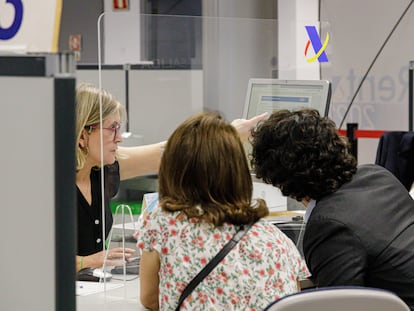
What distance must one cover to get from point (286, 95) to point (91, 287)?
924 millimetres

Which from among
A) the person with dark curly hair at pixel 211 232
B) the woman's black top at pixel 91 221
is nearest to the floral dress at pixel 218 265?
the person with dark curly hair at pixel 211 232

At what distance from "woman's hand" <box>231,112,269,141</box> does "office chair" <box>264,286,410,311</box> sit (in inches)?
42.1

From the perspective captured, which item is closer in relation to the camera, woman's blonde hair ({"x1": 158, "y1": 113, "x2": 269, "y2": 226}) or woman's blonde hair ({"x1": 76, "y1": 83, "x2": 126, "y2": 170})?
woman's blonde hair ({"x1": 158, "y1": 113, "x2": 269, "y2": 226})

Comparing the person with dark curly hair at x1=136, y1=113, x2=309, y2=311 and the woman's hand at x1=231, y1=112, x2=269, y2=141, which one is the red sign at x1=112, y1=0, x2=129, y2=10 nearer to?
the woman's hand at x1=231, y1=112, x2=269, y2=141

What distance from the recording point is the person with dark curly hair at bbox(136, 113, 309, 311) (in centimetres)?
174

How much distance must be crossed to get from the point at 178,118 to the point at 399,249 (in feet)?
2.92

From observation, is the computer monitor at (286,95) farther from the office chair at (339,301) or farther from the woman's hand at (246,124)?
the office chair at (339,301)

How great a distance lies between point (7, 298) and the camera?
4.18 ft

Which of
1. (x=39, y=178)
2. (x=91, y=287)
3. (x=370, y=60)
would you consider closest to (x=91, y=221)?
(x=91, y=287)

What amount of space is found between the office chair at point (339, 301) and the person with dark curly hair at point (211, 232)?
0.16 meters

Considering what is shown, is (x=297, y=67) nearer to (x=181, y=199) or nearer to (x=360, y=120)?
(x=181, y=199)

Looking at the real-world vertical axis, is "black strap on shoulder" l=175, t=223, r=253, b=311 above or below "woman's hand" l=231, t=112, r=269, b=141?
below

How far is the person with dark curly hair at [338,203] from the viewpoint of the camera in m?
1.98

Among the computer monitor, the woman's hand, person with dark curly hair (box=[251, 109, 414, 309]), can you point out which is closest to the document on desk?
person with dark curly hair (box=[251, 109, 414, 309])
